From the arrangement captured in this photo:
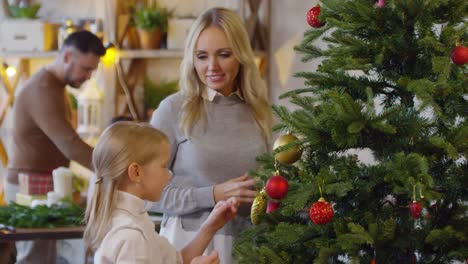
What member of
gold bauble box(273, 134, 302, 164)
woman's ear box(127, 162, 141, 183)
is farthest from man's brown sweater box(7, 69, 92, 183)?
gold bauble box(273, 134, 302, 164)

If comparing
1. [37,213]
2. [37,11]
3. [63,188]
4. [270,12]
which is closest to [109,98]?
[37,11]

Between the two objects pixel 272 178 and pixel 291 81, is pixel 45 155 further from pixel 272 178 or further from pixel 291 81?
pixel 272 178

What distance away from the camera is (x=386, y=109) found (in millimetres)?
2076

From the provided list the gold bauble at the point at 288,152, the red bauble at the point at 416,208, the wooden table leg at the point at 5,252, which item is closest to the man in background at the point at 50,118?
the wooden table leg at the point at 5,252

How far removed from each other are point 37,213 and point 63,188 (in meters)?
0.40

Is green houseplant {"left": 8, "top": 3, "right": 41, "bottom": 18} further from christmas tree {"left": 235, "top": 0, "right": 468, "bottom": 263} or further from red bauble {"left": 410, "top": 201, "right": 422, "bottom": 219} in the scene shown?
red bauble {"left": 410, "top": 201, "right": 422, "bottom": 219}

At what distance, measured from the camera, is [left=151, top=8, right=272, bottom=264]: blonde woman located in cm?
264

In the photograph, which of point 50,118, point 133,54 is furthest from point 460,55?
point 133,54

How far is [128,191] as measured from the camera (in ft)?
7.30

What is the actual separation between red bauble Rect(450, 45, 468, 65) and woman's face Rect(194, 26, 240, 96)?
798 mm

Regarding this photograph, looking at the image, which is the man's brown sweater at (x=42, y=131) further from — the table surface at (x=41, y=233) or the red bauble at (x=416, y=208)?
the red bauble at (x=416, y=208)

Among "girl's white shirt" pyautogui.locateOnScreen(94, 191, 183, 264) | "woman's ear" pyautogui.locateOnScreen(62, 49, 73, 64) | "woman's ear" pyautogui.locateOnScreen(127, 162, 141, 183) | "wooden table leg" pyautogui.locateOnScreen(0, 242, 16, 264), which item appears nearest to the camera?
"girl's white shirt" pyautogui.locateOnScreen(94, 191, 183, 264)

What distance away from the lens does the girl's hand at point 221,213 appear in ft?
7.82

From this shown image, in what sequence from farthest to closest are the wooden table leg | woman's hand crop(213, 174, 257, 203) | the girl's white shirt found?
1. the wooden table leg
2. woman's hand crop(213, 174, 257, 203)
3. the girl's white shirt
